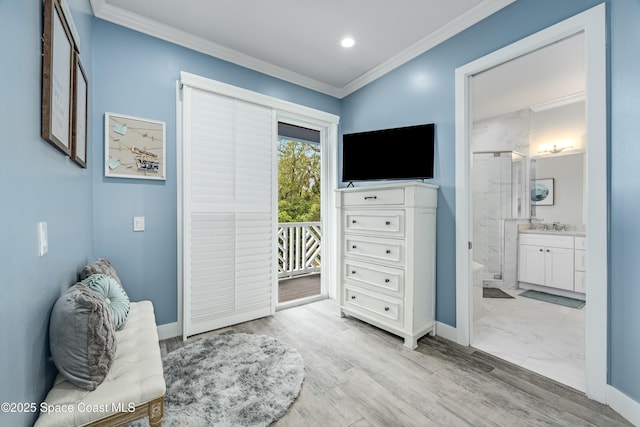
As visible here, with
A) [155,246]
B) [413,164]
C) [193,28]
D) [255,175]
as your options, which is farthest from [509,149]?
[155,246]

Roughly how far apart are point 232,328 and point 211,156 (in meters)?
1.70

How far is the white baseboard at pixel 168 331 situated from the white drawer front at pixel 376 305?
167 centimetres

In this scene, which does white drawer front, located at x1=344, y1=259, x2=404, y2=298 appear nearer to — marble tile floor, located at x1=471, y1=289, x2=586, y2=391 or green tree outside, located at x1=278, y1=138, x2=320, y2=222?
marble tile floor, located at x1=471, y1=289, x2=586, y2=391

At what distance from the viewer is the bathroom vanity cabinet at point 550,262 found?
3.69m

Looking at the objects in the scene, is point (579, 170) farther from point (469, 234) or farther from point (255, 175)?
point (255, 175)

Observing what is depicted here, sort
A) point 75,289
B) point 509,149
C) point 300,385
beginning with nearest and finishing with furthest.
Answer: point 75,289 < point 300,385 < point 509,149

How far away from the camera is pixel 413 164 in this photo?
2.63 metres

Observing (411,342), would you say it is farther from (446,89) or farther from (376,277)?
(446,89)

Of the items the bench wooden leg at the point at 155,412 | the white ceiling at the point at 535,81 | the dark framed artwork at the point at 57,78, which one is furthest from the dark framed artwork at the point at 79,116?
the white ceiling at the point at 535,81

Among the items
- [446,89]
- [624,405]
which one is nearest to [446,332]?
[624,405]

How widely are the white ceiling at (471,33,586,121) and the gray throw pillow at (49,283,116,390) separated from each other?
3.20 metres

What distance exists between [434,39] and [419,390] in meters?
2.93

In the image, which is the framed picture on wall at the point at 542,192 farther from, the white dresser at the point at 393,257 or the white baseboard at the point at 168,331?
the white baseboard at the point at 168,331

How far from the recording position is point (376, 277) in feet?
8.46
